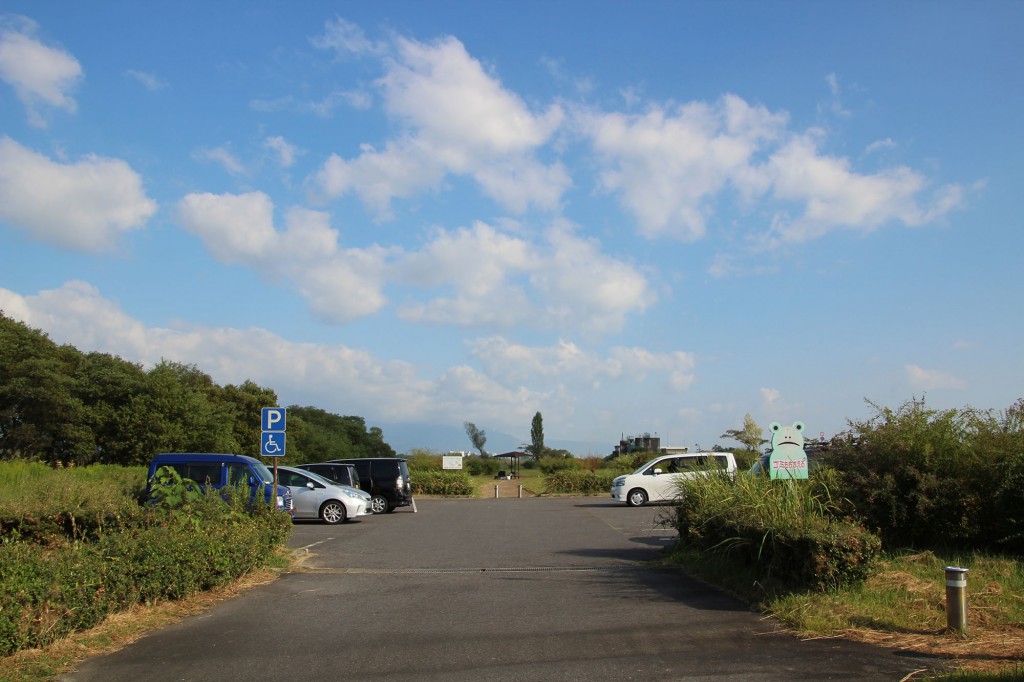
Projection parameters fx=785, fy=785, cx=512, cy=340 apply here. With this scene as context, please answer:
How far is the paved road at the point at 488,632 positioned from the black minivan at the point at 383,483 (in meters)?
12.1

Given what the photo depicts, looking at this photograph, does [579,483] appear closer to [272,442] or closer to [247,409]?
[272,442]

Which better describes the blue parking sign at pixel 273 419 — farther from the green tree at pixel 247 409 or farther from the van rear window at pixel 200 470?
the green tree at pixel 247 409

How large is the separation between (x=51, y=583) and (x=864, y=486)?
9501 mm

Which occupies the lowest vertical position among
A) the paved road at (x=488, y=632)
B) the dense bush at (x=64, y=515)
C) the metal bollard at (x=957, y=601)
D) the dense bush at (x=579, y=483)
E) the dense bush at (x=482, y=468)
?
the dense bush at (x=482, y=468)

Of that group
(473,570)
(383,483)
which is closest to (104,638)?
(473,570)

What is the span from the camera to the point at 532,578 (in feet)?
37.5

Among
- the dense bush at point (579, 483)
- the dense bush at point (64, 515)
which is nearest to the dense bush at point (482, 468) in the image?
the dense bush at point (579, 483)

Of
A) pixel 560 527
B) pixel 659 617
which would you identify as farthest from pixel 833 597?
pixel 560 527

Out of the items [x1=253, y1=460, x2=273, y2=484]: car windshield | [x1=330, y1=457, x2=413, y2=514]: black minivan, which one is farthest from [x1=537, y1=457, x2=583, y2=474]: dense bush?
[x1=253, y1=460, x2=273, y2=484]: car windshield

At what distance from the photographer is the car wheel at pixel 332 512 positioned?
21.4 m

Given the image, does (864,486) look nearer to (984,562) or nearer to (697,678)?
(984,562)

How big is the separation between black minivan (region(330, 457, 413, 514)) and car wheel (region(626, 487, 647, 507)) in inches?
297

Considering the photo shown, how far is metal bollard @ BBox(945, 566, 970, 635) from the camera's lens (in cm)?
719

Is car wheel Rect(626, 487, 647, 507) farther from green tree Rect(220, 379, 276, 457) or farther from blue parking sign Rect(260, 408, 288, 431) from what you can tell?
green tree Rect(220, 379, 276, 457)
